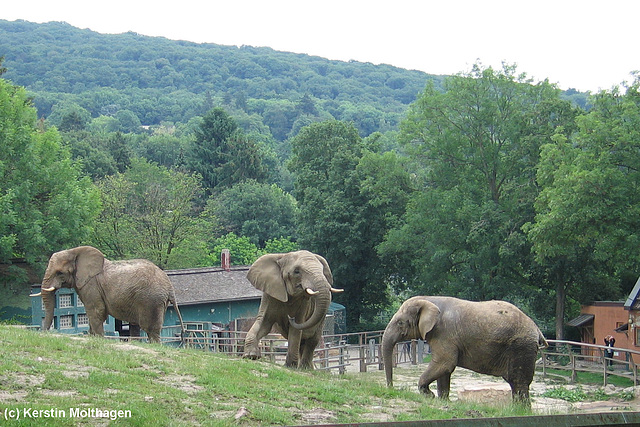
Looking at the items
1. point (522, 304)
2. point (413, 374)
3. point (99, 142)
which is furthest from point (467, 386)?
point (99, 142)

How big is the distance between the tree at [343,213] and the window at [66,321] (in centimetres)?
1962

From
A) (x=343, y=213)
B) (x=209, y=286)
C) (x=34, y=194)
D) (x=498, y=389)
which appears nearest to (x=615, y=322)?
(x=498, y=389)

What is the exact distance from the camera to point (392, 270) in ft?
170

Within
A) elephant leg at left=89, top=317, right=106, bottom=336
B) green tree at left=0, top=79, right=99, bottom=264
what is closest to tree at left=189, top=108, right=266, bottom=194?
green tree at left=0, top=79, right=99, bottom=264

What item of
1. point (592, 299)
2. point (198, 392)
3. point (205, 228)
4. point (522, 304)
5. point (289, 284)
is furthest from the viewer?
point (205, 228)

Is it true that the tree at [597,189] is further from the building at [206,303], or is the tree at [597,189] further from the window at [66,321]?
the window at [66,321]

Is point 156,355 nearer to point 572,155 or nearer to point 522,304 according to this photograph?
point 572,155

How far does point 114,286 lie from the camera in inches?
786

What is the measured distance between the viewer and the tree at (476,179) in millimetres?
42281

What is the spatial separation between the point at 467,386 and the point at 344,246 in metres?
25.6

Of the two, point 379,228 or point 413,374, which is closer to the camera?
point 413,374

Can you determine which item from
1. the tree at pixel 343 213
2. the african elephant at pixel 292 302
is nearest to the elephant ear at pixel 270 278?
the african elephant at pixel 292 302

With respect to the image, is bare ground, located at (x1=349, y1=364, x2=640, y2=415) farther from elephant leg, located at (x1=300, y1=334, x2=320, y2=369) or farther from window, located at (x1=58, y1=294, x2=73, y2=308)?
window, located at (x1=58, y1=294, x2=73, y2=308)

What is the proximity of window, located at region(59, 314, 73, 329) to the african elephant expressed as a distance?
1777cm
